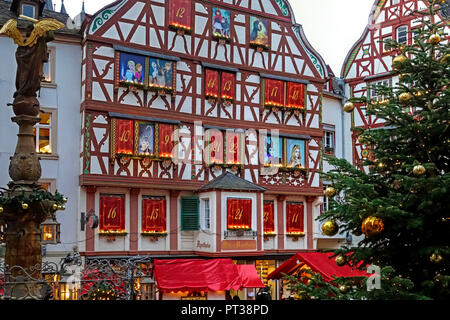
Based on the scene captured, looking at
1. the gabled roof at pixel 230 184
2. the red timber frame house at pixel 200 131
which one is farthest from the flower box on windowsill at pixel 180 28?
the gabled roof at pixel 230 184

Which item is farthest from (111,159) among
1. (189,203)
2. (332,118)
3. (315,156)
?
(332,118)

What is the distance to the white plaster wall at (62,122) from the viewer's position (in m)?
20.0

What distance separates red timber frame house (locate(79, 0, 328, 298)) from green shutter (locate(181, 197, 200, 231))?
0.04 metres

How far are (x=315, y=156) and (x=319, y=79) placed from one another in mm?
3368

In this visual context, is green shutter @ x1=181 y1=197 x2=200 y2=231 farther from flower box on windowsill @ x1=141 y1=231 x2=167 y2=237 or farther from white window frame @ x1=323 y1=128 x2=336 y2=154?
white window frame @ x1=323 y1=128 x2=336 y2=154

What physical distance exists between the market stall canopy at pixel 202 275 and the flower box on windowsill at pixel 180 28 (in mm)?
8477

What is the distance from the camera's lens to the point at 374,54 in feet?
92.6

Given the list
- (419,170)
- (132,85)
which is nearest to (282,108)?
(132,85)

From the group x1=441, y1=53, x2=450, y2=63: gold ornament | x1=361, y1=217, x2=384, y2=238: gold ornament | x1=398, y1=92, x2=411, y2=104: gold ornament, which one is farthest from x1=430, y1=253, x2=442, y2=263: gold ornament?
x1=441, y1=53, x2=450, y2=63: gold ornament

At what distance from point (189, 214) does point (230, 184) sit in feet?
6.17

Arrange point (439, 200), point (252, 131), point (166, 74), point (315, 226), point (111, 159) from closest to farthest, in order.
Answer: point (439, 200) → point (111, 159) → point (166, 74) → point (252, 131) → point (315, 226)

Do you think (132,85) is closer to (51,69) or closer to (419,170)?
(51,69)
